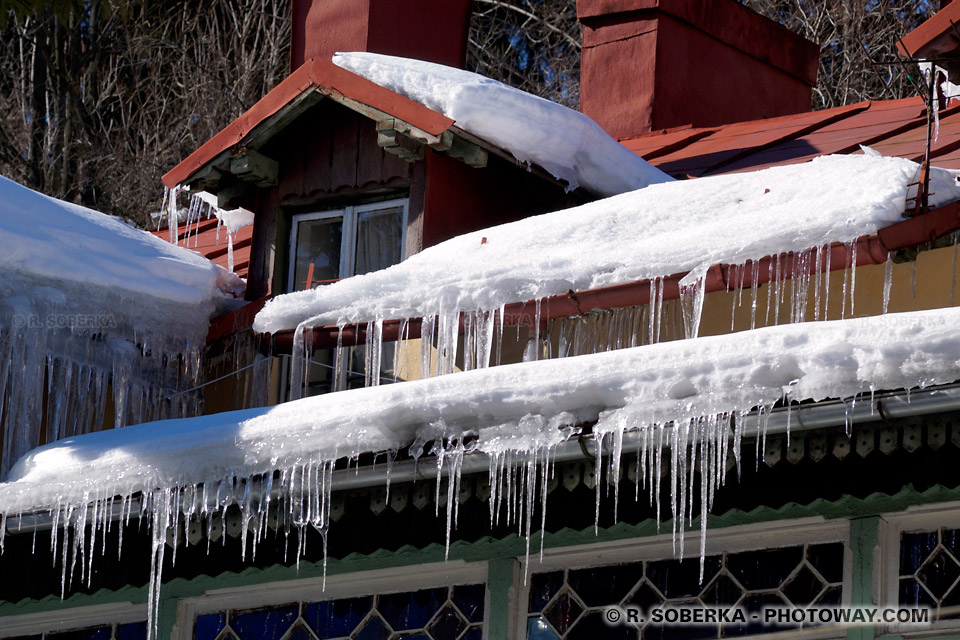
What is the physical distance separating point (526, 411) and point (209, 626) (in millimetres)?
2377

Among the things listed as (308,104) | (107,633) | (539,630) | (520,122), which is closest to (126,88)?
(308,104)

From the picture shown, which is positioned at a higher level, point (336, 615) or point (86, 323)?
point (86, 323)

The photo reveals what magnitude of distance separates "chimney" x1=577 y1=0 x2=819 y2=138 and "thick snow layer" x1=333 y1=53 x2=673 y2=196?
273cm

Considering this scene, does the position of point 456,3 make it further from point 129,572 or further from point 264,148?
point 129,572

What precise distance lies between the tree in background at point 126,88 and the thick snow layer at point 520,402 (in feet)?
42.8

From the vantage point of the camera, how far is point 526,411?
6.19 metres

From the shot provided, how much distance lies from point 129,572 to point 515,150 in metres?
3.03

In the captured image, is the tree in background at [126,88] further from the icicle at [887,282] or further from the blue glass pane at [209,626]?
the icicle at [887,282]

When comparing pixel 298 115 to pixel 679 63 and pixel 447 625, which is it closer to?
pixel 447 625

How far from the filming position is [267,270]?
9.59m

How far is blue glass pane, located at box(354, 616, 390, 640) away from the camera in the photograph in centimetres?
724

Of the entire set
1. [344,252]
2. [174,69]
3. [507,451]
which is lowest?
[507,451]

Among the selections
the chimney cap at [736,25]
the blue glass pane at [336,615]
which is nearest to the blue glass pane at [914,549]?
the blue glass pane at [336,615]

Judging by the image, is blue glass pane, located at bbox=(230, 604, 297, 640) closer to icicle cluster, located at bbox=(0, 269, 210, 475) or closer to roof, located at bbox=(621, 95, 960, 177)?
icicle cluster, located at bbox=(0, 269, 210, 475)
